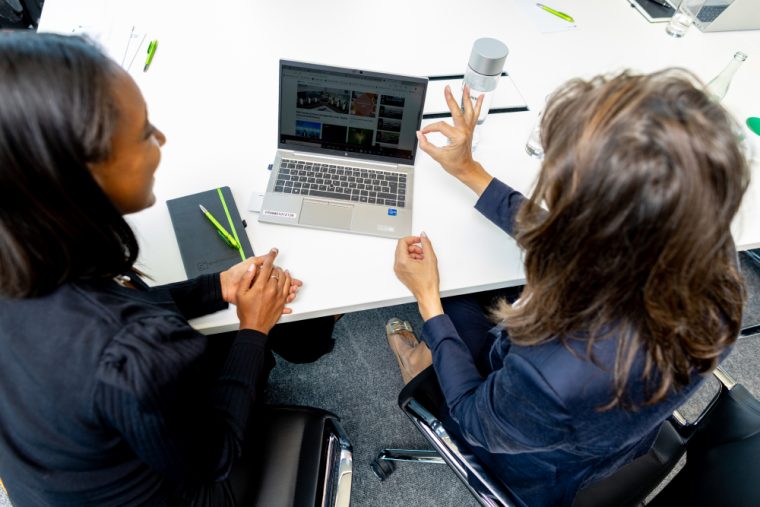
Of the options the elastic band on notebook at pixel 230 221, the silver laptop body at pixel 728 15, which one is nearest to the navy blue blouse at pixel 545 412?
the elastic band on notebook at pixel 230 221

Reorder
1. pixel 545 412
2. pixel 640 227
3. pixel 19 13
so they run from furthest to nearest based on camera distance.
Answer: pixel 19 13 < pixel 545 412 < pixel 640 227

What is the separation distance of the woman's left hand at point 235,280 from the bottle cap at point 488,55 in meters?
0.69

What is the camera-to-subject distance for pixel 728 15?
5.63 feet

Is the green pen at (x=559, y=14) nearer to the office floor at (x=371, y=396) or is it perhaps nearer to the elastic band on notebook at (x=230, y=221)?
the office floor at (x=371, y=396)

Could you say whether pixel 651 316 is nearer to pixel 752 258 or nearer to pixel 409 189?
pixel 409 189

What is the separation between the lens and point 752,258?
2049mm

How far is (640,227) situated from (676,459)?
71 centimetres

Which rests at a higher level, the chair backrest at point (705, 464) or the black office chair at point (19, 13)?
the black office chair at point (19, 13)

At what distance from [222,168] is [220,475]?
0.68m

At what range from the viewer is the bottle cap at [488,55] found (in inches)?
47.8

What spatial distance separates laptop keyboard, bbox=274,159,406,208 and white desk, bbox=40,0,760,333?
2.3 inches

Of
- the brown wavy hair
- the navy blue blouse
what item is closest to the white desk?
the navy blue blouse

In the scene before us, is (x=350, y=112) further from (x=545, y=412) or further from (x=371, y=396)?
(x=371, y=396)

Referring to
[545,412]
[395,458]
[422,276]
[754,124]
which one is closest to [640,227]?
[545,412]
